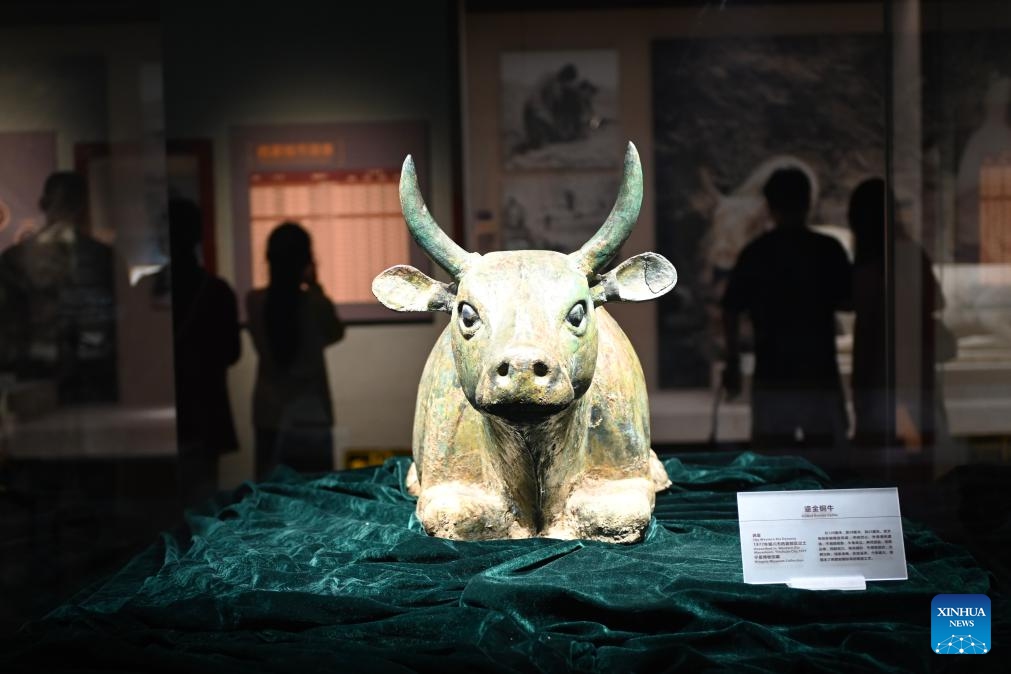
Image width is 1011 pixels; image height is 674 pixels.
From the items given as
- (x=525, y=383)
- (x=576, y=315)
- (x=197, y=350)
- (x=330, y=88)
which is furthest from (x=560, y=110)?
(x=525, y=383)

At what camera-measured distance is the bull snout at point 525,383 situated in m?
2.44

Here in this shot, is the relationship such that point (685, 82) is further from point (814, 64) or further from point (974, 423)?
point (974, 423)

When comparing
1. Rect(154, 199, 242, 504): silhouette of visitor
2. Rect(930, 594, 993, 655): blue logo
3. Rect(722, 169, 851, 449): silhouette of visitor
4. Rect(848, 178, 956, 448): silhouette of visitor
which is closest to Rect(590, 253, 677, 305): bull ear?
Rect(930, 594, 993, 655): blue logo

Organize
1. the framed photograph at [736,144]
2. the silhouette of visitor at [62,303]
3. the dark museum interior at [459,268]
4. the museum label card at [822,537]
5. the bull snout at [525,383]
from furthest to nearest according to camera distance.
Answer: the framed photograph at [736,144]
the silhouette of visitor at [62,303]
the dark museum interior at [459,268]
the bull snout at [525,383]
the museum label card at [822,537]

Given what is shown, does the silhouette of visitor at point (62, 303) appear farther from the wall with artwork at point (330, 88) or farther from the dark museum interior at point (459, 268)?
the wall with artwork at point (330, 88)

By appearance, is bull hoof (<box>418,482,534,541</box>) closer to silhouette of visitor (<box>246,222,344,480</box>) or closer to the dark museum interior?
the dark museum interior

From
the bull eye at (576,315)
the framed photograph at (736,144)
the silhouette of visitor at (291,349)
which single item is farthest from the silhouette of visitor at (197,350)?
the bull eye at (576,315)

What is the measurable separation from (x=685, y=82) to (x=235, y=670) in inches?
113

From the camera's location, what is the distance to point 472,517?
2.98 metres

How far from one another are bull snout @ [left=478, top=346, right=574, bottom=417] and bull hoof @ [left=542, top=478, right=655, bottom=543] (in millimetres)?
580

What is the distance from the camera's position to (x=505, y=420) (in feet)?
8.92

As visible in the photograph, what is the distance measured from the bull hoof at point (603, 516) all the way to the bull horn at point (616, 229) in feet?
2.14

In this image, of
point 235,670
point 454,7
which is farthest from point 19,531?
point 454,7

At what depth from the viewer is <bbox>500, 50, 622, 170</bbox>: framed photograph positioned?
4004 mm
